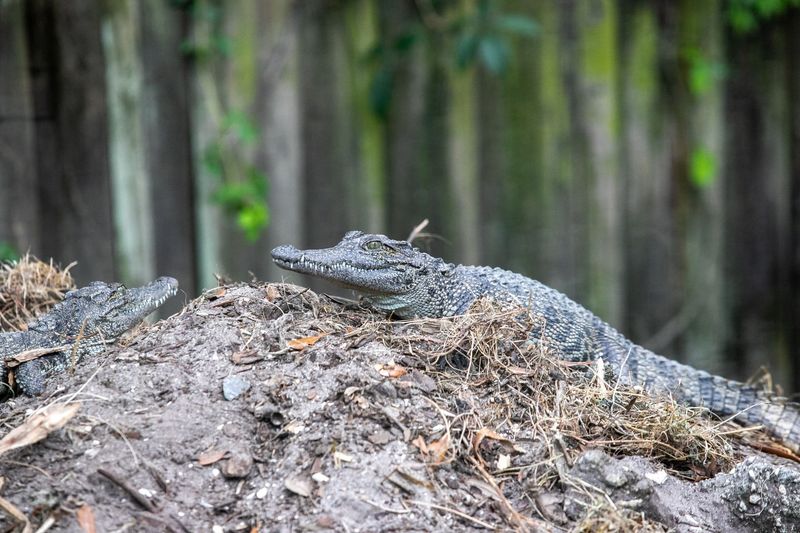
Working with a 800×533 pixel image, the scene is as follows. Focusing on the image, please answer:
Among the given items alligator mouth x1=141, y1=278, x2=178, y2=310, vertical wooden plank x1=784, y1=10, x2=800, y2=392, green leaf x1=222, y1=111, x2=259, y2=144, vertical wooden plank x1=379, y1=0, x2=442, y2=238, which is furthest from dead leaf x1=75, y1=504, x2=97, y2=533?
vertical wooden plank x1=784, y1=10, x2=800, y2=392

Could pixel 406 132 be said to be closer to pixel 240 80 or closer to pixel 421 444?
pixel 240 80

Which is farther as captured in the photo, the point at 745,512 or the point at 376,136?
the point at 376,136

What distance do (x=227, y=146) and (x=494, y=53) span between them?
1.58 m

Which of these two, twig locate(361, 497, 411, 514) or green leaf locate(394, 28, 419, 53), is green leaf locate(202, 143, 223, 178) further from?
twig locate(361, 497, 411, 514)

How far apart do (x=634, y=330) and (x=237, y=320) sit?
2.75 meters

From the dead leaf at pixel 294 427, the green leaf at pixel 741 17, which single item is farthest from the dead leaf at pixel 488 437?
the green leaf at pixel 741 17

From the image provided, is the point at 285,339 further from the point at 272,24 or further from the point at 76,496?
the point at 272,24

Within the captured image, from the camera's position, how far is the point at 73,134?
489 cm

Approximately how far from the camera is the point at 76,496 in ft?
9.05

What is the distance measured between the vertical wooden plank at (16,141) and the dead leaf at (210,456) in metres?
2.42

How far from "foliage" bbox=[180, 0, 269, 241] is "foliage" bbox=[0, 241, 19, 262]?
1095 mm

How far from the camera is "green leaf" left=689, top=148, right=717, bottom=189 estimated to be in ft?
17.7

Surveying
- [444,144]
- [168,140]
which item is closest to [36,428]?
[168,140]

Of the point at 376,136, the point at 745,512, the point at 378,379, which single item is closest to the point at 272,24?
the point at 376,136
